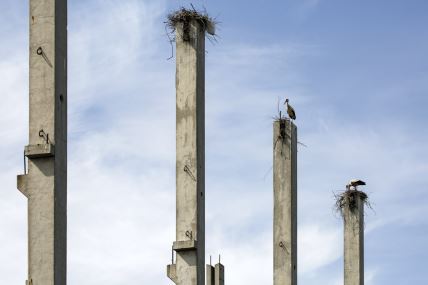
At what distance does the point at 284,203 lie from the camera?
23312 mm

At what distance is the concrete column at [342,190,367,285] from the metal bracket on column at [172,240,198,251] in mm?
9666

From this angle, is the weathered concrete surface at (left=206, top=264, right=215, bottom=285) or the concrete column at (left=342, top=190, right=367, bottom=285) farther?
the concrete column at (left=342, top=190, right=367, bottom=285)

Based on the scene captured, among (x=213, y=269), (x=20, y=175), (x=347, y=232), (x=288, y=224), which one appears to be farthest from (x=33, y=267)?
(x=347, y=232)

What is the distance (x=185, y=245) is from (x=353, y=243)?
32.3ft

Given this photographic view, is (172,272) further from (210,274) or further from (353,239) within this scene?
(353,239)

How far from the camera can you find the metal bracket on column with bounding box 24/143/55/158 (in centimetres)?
1584

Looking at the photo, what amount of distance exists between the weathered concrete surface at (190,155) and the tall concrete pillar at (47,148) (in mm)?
3468

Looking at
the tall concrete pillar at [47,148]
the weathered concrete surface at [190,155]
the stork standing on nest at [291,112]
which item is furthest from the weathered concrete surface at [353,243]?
the tall concrete pillar at [47,148]

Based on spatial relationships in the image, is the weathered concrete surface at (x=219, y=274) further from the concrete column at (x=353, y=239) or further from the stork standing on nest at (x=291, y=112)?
the concrete column at (x=353, y=239)

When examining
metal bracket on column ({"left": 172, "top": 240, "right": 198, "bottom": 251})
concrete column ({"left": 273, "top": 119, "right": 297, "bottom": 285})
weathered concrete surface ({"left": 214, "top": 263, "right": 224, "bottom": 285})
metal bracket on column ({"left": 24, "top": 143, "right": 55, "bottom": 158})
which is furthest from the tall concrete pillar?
concrete column ({"left": 273, "top": 119, "right": 297, "bottom": 285})

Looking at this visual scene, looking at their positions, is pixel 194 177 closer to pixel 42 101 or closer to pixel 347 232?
pixel 42 101

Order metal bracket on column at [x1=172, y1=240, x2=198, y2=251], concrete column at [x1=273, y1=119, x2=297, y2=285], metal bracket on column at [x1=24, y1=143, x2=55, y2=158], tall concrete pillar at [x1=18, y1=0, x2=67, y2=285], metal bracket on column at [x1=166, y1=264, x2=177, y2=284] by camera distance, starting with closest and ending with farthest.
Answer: tall concrete pillar at [x1=18, y1=0, x2=67, y2=285] < metal bracket on column at [x1=24, y1=143, x2=55, y2=158] < metal bracket on column at [x1=172, y1=240, x2=198, y2=251] < metal bracket on column at [x1=166, y1=264, x2=177, y2=284] < concrete column at [x1=273, y1=119, x2=297, y2=285]

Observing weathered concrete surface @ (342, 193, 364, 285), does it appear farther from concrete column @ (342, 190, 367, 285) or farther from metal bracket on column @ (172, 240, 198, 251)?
metal bracket on column @ (172, 240, 198, 251)

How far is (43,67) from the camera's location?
16.2 metres
